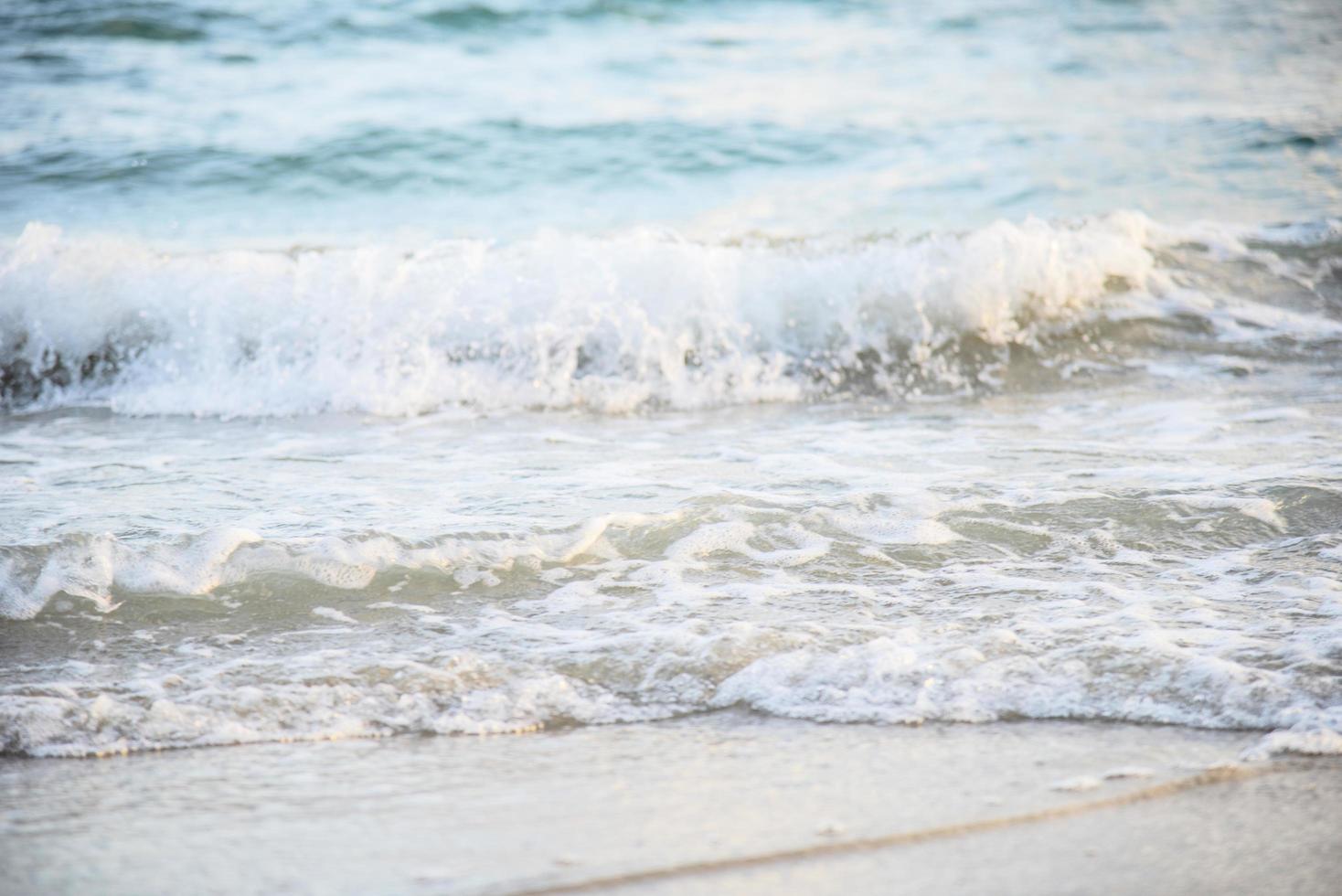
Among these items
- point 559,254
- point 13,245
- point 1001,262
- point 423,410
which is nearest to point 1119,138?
point 1001,262

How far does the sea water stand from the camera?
2.22m

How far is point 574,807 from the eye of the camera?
1722 millimetres

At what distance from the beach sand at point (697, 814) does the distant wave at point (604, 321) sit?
8.93ft

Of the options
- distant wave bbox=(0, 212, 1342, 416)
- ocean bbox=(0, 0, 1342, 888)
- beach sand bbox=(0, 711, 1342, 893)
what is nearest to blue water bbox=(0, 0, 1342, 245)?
ocean bbox=(0, 0, 1342, 888)

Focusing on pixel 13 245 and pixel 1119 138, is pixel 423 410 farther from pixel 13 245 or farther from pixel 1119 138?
pixel 1119 138

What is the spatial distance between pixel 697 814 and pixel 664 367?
3.32 m

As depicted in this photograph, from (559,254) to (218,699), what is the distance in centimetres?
367

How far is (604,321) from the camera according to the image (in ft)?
16.8

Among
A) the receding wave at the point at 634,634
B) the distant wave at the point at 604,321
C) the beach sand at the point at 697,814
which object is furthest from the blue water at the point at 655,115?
the beach sand at the point at 697,814

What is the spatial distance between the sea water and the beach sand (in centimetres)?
10

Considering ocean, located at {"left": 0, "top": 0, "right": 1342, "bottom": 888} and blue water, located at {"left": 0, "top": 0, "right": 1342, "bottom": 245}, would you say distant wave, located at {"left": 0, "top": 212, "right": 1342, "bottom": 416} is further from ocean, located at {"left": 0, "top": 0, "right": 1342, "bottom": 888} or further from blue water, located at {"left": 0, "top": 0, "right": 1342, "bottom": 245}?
blue water, located at {"left": 0, "top": 0, "right": 1342, "bottom": 245}

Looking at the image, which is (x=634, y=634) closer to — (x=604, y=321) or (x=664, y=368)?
(x=664, y=368)

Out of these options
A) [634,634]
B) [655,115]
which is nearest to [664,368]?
[634,634]

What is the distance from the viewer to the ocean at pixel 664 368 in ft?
7.24
